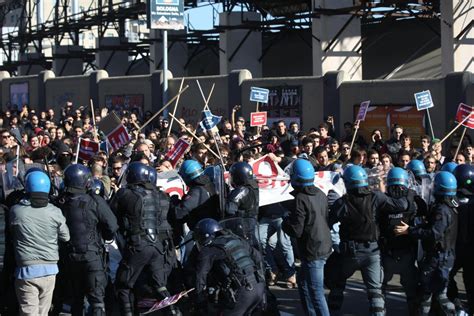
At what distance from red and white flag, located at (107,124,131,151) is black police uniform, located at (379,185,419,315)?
235 inches

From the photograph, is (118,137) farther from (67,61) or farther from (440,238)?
(67,61)

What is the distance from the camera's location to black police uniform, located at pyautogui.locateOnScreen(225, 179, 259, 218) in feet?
31.8

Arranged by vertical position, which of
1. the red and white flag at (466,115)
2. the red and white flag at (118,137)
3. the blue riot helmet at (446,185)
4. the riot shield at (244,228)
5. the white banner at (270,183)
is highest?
the red and white flag at (466,115)

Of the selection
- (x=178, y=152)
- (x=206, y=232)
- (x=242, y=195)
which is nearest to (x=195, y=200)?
(x=242, y=195)

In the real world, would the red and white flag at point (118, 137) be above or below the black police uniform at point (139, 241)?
above

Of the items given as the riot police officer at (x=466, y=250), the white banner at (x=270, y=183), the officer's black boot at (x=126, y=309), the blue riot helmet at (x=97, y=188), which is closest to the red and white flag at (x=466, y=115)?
the white banner at (x=270, y=183)

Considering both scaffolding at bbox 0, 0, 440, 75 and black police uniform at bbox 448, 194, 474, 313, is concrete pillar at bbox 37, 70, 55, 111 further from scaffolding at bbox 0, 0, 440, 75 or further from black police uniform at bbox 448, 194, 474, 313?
black police uniform at bbox 448, 194, 474, 313

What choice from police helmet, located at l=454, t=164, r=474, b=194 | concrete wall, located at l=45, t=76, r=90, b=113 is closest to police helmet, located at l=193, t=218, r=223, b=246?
police helmet, located at l=454, t=164, r=474, b=194

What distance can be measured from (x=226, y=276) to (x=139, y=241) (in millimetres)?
1380

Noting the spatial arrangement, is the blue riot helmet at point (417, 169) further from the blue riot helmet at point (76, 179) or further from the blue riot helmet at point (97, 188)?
the blue riot helmet at point (76, 179)

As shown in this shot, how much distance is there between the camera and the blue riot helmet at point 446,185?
29.7 feet

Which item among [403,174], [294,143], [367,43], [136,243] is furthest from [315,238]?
[367,43]

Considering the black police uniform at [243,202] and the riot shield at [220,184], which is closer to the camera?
the black police uniform at [243,202]

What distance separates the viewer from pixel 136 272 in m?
9.08
